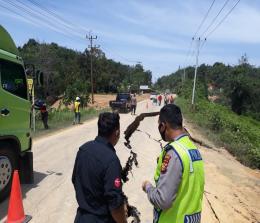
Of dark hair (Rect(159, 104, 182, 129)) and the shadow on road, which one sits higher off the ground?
dark hair (Rect(159, 104, 182, 129))

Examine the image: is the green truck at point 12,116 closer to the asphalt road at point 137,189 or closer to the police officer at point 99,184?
the asphalt road at point 137,189

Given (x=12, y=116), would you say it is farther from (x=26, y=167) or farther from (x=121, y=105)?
(x=121, y=105)

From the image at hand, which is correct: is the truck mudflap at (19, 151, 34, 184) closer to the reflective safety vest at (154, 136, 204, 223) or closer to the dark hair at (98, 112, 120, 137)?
the dark hair at (98, 112, 120, 137)

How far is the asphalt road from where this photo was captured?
775 centimetres

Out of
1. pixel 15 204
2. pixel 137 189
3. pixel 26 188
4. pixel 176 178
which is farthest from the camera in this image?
pixel 137 189

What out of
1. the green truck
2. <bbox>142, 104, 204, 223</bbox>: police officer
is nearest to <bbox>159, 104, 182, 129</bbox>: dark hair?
<bbox>142, 104, 204, 223</bbox>: police officer

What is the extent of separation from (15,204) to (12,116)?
217 cm

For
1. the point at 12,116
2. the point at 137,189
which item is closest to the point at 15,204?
the point at 12,116

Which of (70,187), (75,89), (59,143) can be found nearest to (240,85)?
(75,89)

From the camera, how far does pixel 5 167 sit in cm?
790

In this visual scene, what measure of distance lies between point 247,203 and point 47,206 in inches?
189

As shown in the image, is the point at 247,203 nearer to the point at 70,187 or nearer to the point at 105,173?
the point at 70,187

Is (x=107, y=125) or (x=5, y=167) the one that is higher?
(x=107, y=125)

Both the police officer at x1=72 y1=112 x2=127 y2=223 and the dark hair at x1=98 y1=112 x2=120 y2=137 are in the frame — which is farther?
the dark hair at x1=98 y1=112 x2=120 y2=137
